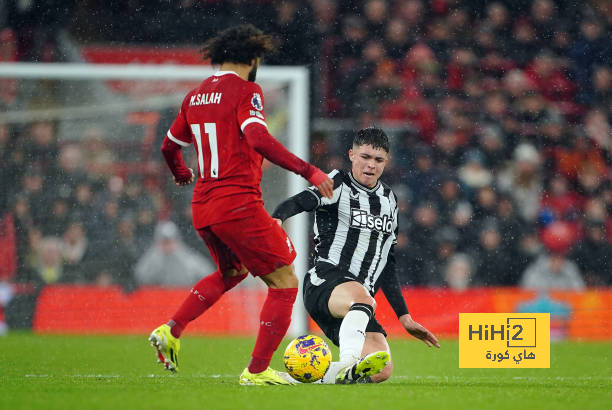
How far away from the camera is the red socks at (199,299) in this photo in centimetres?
515

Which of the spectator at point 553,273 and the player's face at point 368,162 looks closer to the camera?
the player's face at point 368,162

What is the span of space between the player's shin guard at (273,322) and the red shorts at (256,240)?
0.16 meters

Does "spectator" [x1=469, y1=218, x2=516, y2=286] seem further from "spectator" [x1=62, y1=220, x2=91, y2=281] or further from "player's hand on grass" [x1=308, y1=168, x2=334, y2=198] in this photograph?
"player's hand on grass" [x1=308, y1=168, x2=334, y2=198]

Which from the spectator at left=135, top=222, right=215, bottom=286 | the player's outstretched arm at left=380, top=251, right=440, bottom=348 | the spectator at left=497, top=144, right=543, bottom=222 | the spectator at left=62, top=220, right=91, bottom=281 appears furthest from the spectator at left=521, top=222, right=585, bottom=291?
the player's outstretched arm at left=380, top=251, right=440, bottom=348

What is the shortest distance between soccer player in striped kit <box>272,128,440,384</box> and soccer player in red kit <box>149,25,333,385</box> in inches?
18.3

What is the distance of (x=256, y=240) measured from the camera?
4.86m

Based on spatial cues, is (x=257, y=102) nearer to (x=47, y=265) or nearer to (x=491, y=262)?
(x=47, y=265)

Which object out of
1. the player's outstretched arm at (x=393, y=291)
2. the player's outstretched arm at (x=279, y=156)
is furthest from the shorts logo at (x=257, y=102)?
the player's outstretched arm at (x=393, y=291)

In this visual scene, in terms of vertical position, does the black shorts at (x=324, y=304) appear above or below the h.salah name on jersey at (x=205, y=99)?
below

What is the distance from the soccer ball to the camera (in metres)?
5.14

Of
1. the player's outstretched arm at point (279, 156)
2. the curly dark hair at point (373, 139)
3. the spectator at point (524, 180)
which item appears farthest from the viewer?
the spectator at point (524, 180)

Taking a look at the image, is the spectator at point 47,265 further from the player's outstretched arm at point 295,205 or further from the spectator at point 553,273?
the player's outstretched arm at point 295,205

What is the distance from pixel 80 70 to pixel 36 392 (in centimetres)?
561

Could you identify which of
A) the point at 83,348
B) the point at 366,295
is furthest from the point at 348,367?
the point at 83,348
